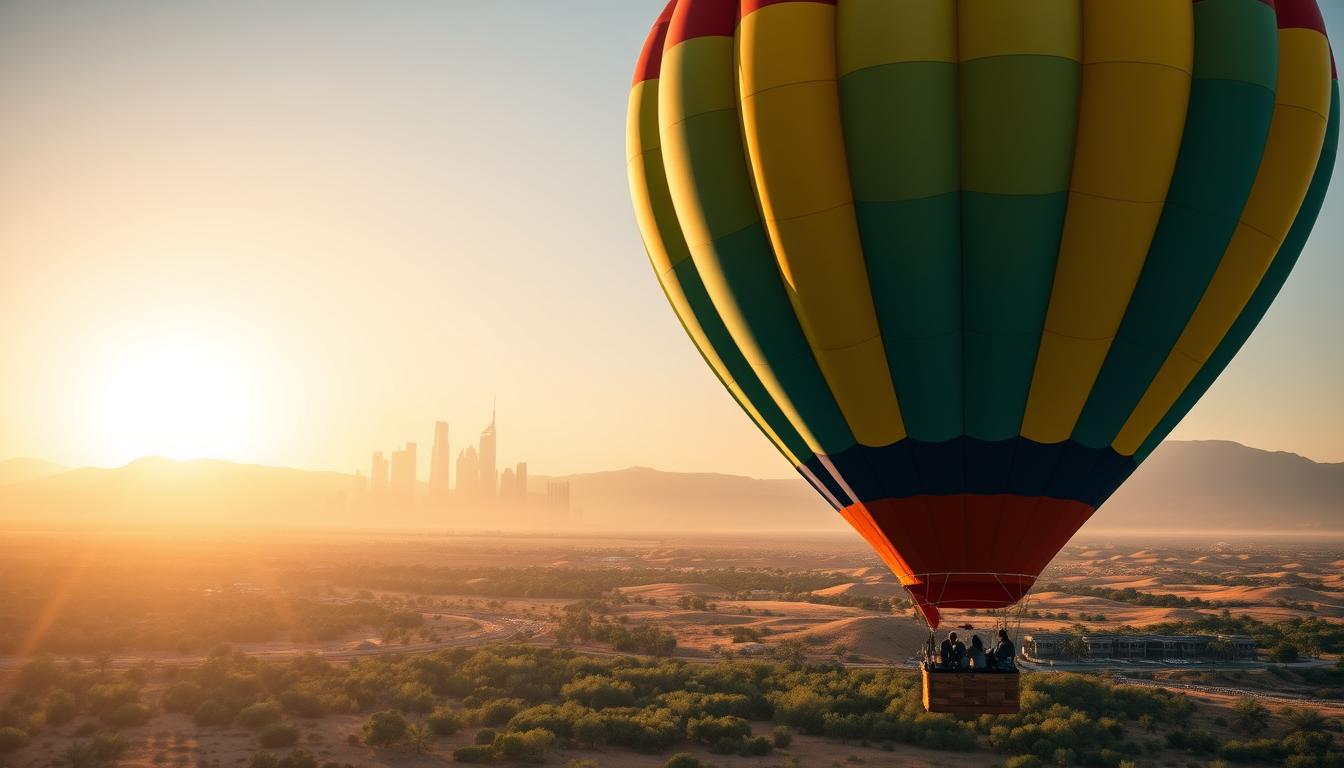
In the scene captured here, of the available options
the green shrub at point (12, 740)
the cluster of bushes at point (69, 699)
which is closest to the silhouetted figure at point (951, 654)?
the green shrub at point (12, 740)

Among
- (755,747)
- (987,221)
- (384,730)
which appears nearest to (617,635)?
(755,747)

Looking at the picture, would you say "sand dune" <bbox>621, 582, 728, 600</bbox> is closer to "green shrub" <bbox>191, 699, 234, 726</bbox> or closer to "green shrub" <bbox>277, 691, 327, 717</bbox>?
"green shrub" <bbox>277, 691, 327, 717</bbox>

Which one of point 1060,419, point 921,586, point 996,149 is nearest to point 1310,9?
point 996,149

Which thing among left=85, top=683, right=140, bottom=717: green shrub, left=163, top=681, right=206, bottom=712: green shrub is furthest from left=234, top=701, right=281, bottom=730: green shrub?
left=85, top=683, right=140, bottom=717: green shrub

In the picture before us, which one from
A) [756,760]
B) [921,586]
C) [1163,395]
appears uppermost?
[1163,395]

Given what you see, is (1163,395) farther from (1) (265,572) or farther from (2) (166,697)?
(1) (265,572)

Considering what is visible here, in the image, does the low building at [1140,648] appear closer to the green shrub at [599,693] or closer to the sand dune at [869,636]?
the sand dune at [869,636]

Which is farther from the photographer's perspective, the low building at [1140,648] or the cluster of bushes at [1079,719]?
the low building at [1140,648]
